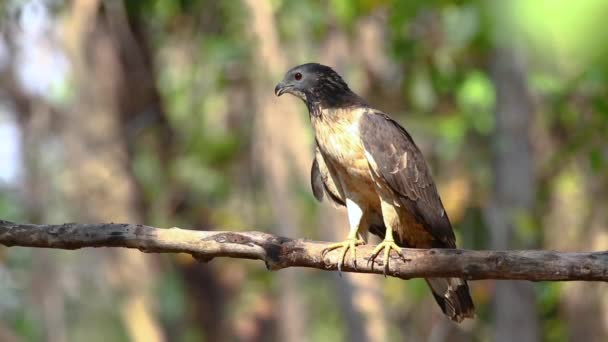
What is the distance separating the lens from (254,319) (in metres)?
14.9

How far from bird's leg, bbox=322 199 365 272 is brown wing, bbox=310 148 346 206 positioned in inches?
5.9

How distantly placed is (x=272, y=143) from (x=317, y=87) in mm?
3602

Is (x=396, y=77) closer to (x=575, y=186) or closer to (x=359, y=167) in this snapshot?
(x=575, y=186)

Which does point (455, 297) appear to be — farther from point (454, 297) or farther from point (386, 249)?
point (386, 249)

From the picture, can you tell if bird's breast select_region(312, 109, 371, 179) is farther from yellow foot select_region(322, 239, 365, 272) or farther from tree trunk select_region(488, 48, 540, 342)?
tree trunk select_region(488, 48, 540, 342)

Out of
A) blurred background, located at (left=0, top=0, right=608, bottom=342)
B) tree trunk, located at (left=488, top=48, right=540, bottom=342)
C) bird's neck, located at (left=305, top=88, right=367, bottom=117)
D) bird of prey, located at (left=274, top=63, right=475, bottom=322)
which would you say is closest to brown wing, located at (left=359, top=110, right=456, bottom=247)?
bird of prey, located at (left=274, top=63, right=475, bottom=322)

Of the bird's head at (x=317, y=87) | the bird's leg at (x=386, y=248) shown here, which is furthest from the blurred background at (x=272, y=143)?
the bird's leg at (x=386, y=248)

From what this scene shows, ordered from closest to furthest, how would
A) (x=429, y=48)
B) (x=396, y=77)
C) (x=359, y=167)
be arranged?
1. (x=359, y=167)
2. (x=429, y=48)
3. (x=396, y=77)

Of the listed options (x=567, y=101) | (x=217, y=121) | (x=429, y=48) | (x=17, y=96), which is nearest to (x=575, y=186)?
(x=567, y=101)

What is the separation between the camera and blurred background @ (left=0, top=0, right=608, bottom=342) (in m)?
9.38

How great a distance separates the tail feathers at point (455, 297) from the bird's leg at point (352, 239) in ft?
1.62

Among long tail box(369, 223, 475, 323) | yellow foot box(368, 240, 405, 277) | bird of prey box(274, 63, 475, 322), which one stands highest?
bird of prey box(274, 63, 475, 322)

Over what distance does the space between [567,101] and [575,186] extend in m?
1.49

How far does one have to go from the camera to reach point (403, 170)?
17.5 ft
